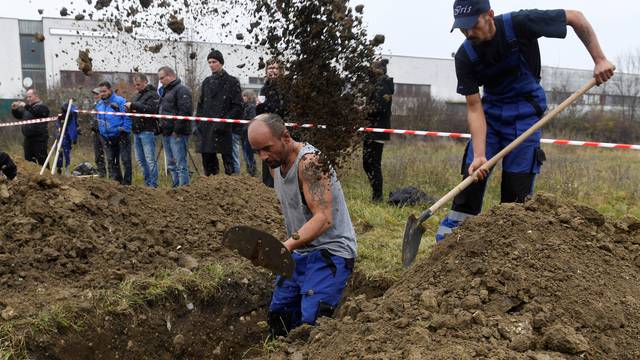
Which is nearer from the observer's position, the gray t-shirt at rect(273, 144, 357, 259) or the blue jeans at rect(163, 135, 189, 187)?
the gray t-shirt at rect(273, 144, 357, 259)

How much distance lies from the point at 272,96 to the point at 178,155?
7.56 feet

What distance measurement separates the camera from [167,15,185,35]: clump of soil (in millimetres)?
5063

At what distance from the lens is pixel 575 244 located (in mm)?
3256

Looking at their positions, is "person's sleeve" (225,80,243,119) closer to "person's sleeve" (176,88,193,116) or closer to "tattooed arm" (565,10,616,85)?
"person's sleeve" (176,88,193,116)

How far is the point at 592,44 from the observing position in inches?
140

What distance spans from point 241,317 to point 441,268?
2.37 m

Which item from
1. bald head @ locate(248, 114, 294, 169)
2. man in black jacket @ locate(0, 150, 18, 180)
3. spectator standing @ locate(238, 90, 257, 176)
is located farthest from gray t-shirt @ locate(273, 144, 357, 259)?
spectator standing @ locate(238, 90, 257, 176)

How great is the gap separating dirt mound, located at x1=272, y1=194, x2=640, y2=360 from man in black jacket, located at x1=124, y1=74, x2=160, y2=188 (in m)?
6.10

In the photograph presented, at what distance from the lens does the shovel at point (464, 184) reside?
3641 millimetres

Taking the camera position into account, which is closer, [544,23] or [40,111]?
[544,23]

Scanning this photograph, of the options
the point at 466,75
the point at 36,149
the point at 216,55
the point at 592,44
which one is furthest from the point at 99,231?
the point at 36,149

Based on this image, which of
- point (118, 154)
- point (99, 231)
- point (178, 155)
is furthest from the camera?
point (118, 154)

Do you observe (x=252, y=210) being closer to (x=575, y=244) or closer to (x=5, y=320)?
(x=5, y=320)

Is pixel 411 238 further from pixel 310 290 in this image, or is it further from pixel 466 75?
pixel 466 75
